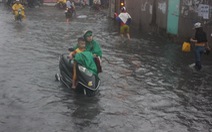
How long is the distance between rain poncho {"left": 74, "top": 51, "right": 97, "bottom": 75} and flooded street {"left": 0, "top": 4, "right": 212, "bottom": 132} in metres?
0.75

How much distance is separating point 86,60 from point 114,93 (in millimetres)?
1227

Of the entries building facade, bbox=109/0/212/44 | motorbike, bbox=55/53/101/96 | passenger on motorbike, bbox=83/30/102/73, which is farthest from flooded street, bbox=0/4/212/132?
building facade, bbox=109/0/212/44

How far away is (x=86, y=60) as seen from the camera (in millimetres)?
9797

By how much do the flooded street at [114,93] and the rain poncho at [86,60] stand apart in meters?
0.75

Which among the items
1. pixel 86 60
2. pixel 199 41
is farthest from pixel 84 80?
pixel 199 41

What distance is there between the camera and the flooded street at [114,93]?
26.2 ft

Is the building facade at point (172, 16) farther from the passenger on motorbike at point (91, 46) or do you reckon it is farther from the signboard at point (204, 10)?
the passenger on motorbike at point (91, 46)

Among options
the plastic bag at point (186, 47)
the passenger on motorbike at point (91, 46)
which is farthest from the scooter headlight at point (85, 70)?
the plastic bag at point (186, 47)

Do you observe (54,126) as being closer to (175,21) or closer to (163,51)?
(163,51)

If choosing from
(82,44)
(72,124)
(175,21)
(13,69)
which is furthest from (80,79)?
(175,21)

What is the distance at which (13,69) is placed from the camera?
12570 mm

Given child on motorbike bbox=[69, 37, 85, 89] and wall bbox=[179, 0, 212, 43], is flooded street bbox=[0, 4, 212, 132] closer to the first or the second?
child on motorbike bbox=[69, 37, 85, 89]

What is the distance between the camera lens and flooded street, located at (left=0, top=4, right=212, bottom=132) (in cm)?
800

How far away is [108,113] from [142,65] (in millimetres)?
5207
